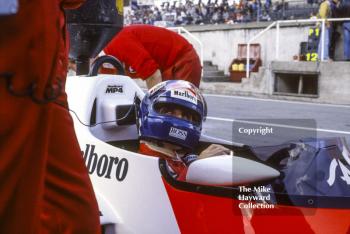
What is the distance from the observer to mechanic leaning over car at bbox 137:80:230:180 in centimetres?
232

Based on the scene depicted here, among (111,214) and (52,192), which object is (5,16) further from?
(111,214)

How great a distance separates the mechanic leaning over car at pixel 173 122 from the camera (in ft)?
7.63

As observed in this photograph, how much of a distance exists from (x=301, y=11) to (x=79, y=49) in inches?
670

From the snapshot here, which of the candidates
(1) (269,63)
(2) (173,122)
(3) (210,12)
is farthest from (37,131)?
(3) (210,12)

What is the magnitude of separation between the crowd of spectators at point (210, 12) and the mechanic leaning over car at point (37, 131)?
61.0 ft

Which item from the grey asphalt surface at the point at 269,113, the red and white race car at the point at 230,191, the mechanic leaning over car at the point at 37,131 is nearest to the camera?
the mechanic leaning over car at the point at 37,131

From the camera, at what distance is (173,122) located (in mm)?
2311

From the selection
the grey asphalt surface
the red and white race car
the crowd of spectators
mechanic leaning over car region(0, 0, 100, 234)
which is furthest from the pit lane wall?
mechanic leaning over car region(0, 0, 100, 234)

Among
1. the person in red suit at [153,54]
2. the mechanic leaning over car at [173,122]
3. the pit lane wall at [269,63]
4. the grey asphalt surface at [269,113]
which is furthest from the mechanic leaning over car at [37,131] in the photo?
the pit lane wall at [269,63]

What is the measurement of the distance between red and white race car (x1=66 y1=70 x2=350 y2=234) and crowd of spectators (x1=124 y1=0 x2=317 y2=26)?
17746mm

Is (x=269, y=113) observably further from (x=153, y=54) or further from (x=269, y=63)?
(x=153, y=54)

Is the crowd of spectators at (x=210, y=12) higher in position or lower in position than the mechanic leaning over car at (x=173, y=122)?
lower

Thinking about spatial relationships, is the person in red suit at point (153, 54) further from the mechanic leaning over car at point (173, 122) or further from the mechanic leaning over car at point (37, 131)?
the mechanic leaning over car at point (37, 131)

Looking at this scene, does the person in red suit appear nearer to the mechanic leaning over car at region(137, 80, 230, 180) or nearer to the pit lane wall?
the mechanic leaning over car at region(137, 80, 230, 180)
